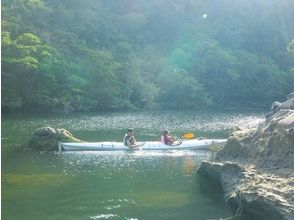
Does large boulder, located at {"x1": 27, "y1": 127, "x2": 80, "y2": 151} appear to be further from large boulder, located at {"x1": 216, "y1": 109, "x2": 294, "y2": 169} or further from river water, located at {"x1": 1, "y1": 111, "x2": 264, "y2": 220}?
large boulder, located at {"x1": 216, "y1": 109, "x2": 294, "y2": 169}

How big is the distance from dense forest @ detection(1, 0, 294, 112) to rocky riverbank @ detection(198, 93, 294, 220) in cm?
3845

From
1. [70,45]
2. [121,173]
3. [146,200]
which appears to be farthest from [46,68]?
[146,200]

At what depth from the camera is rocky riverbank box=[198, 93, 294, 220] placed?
14.2 meters

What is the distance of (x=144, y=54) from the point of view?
262 feet

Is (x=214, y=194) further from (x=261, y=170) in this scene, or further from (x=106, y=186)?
(x=106, y=186)

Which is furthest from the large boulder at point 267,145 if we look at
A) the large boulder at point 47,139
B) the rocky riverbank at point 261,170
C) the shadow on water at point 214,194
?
the large boulder at point 47,139

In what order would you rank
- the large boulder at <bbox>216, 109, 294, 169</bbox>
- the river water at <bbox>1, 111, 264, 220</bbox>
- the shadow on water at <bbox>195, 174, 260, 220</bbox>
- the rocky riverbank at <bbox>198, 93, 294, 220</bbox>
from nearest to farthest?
the rocky riverbank at <bbox>198, 93, 294, 220</bbox>, the shadow on water at <bbox>195, 174, 260, 220</bbox>, the river water at <bbox>1, 111, 264, 220</bbox>, the large boulder at <bbox>216, 109, 294, 169</bbox>

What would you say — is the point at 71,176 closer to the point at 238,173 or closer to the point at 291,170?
the point at 238,173

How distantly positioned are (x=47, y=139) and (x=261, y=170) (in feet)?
52.1

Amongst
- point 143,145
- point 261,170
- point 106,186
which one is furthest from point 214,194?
point 143,145

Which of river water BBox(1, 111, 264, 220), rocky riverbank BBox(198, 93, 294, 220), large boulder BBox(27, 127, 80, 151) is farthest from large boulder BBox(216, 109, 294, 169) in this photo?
large boulder BBox(27, 127, 80, 151)

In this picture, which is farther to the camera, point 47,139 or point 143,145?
point 143,145

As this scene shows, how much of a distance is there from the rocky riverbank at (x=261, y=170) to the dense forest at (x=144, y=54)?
3845cm

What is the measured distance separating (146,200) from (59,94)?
44.2m
